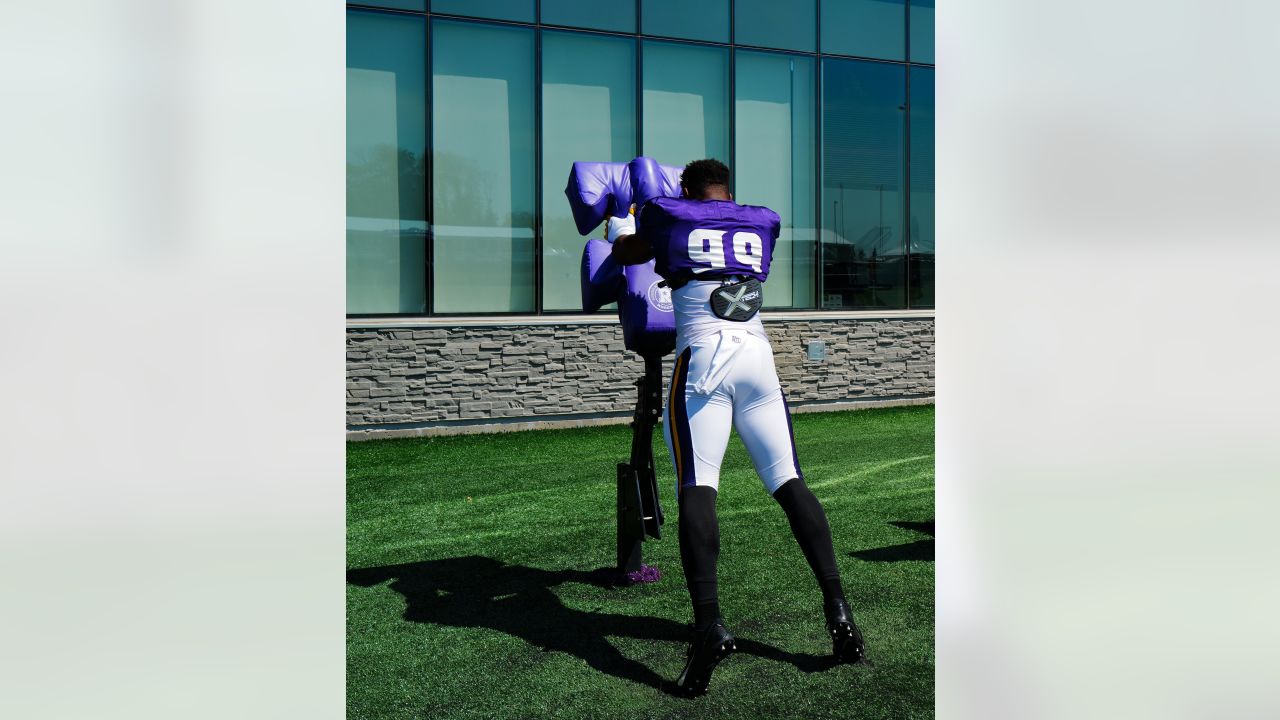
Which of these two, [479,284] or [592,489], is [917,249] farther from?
[592,489]

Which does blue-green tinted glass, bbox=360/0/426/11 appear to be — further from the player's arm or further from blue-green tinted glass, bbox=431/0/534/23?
the player's arm

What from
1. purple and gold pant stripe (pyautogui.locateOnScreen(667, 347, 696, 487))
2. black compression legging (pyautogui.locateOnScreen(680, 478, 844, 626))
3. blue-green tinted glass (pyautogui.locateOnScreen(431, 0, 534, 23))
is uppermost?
blue-green tinted glass (pyautogui.locateOnScreen(431, 0, 534, 23))

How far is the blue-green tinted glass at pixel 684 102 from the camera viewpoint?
37.3 ft

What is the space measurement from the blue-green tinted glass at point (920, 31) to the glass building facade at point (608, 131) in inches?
1.1

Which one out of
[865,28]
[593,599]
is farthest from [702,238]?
[865,28]

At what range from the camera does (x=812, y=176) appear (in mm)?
12320

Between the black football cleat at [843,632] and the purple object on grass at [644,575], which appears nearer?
the black football cleat at [843,632]

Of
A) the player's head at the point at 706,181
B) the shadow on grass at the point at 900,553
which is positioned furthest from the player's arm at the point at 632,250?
the shadow on grass at the point at 900,553

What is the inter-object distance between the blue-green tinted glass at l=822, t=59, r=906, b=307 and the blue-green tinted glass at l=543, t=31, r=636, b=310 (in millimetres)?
2798

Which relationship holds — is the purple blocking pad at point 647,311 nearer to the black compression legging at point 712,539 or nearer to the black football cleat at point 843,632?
the black compression legging at point 712,539

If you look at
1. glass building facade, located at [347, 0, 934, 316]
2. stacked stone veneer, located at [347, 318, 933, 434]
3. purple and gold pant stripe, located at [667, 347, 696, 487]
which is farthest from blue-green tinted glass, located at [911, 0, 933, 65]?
purple and gold pant stripe, located at [667, 347, 696, 487]

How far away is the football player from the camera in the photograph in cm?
355
